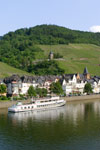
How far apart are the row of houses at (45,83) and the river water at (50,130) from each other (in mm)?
33850

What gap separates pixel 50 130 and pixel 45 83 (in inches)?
2709

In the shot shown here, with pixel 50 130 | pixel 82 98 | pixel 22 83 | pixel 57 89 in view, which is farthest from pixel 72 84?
pixel 50 130

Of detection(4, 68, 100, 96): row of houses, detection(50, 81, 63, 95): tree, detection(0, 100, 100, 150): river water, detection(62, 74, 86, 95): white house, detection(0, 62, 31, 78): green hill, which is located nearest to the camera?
detection(0, 100, 100, 150): river water

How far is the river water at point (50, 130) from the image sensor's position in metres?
50.5

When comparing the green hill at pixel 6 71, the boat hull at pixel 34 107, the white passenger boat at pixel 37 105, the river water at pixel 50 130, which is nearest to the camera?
the river water at pixel 50 130

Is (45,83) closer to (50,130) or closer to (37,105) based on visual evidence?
(37,105)

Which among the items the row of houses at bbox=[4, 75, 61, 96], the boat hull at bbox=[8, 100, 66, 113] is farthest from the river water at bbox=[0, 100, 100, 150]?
the row of houses at bbox=[4, 75, 61, 96]

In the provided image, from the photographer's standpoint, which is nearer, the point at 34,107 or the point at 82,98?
the point at 34,107

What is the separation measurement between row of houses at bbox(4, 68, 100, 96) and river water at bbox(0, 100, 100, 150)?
33850 millimetres

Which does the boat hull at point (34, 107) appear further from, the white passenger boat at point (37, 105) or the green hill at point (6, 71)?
the green hill at point (6, 71)

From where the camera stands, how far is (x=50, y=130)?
2391 inches

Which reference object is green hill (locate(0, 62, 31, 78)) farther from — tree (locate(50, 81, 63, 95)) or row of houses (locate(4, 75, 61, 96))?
tree (locate(50, 81, 63, 95))

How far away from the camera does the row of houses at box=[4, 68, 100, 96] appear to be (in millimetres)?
117812

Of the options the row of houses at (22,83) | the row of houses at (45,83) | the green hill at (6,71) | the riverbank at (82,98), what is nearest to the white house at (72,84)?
the row of houses at (45,83)
